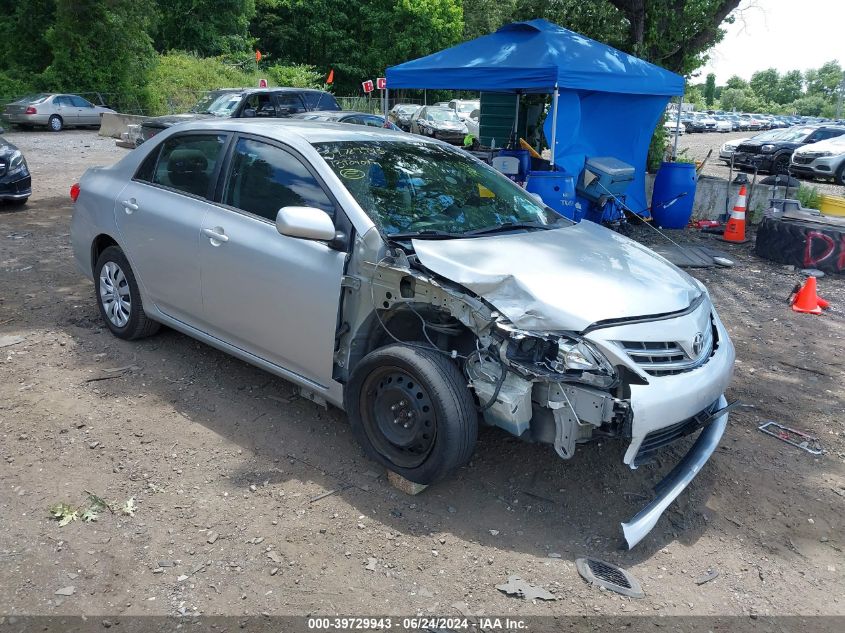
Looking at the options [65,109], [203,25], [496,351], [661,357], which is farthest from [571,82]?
[203,25]

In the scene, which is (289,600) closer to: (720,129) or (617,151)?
(617,151)

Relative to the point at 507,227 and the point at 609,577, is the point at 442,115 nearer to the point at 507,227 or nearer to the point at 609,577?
the point at 507,227

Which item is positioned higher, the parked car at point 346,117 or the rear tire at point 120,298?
the parked car at point 346,117

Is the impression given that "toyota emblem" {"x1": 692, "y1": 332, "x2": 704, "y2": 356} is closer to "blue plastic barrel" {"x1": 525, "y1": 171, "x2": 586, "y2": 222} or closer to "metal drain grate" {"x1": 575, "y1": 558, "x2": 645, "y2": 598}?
"metal drain grate" {"x1": 575, "y1": 558, "x2": 645, "y2": 598}

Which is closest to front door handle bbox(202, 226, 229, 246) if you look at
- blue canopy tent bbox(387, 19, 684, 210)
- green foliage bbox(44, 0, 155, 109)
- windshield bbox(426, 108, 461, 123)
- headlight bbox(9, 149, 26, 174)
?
blue canopy tent bbox(387, 19, 684, 210)

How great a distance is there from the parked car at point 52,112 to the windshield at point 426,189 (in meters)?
24.4

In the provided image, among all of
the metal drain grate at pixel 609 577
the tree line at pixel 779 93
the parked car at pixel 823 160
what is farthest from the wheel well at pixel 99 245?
the tree line at pixel 779 93

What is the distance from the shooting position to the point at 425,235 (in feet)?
12.3

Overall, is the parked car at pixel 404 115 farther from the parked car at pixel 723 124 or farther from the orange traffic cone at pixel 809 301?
the parked car at pixel 723 124

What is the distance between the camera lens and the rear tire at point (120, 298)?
5.00m

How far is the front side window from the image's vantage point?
154 inches

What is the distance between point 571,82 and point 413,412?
708 cm

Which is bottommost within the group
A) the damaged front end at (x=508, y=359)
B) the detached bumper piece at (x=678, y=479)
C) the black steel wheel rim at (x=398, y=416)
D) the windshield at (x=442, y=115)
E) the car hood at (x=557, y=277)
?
the detached bumper piece at (x=678, y=479)

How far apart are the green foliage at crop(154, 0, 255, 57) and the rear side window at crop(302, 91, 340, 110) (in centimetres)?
2486
